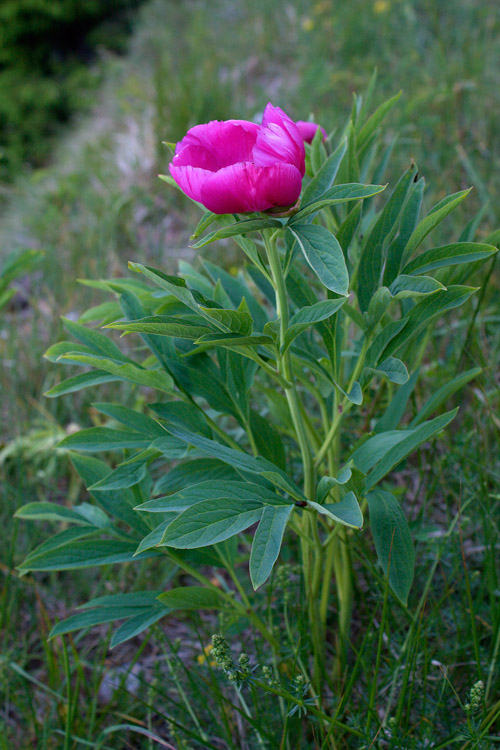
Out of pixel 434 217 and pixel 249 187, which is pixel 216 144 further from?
pixel 434 217

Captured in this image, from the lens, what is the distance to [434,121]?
2404 mm

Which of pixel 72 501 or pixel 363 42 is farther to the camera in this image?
pixel 363 42

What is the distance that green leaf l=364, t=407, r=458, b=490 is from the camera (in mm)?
781

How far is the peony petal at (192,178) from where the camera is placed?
669 millimetres

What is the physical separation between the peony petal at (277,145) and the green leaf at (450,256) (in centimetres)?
25

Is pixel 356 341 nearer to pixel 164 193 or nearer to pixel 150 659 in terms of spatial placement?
pixel 150 659

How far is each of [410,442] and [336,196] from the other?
1.10ft

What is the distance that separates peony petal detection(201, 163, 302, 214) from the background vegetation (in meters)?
0.50

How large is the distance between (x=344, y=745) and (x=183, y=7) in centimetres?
787

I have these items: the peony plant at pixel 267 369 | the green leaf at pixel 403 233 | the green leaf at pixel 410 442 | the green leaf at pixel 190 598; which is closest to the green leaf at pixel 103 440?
the peony plant at pixel 267 369

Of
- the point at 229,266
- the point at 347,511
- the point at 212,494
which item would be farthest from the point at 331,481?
the point at 229,266

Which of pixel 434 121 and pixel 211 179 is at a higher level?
pixel 434 121

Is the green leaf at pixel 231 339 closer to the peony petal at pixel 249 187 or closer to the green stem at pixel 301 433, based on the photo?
the green stem at pixel 301 433

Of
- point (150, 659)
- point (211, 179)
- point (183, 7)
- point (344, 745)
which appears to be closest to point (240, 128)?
point (211, 179)
